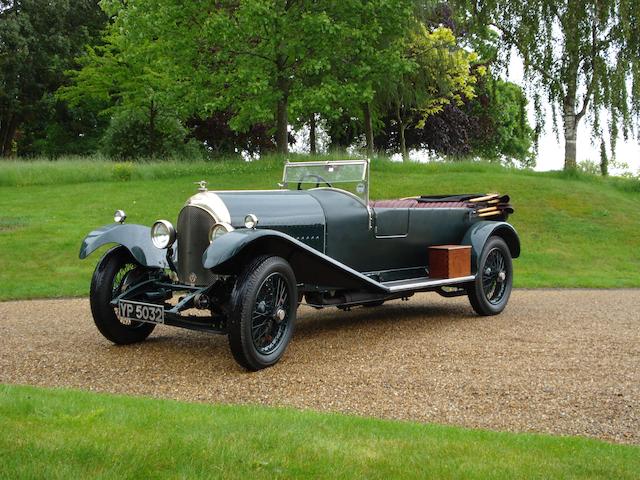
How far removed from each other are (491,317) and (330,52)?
14.1 m

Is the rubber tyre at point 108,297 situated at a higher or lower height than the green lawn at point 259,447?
higher

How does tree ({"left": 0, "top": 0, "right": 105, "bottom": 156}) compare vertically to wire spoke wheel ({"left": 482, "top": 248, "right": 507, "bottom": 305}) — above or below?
above

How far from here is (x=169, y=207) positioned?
1642 cm

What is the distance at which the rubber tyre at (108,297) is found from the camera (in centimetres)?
635

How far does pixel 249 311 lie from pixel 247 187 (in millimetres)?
12818

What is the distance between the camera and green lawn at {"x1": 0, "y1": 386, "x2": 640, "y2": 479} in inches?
126

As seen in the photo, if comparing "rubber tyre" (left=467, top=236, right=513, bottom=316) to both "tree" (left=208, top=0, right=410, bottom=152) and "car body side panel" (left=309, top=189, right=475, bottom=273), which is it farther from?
"tree" (left=208, top=0, right=410, bottom=152)

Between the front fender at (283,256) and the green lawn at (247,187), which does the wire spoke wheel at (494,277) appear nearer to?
the front fender at (283,256)

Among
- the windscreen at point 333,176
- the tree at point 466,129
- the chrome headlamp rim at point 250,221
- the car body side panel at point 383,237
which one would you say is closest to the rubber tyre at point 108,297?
the chrome headlamp rim at point 250,221

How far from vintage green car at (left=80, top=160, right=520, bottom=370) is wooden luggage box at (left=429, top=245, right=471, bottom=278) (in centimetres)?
2

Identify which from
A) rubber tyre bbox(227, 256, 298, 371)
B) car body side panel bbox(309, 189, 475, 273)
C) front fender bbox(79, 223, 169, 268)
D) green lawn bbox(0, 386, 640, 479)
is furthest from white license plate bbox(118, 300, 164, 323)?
car body side panel bbox(309, 189, 475, 273)

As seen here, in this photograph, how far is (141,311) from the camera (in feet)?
19.3

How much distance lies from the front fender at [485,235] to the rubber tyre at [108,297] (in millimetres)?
3978

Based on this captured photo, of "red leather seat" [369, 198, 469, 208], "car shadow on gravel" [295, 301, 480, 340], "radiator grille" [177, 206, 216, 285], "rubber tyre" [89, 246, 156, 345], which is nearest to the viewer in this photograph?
"radiator grille" [177, 206, 216, 285]
